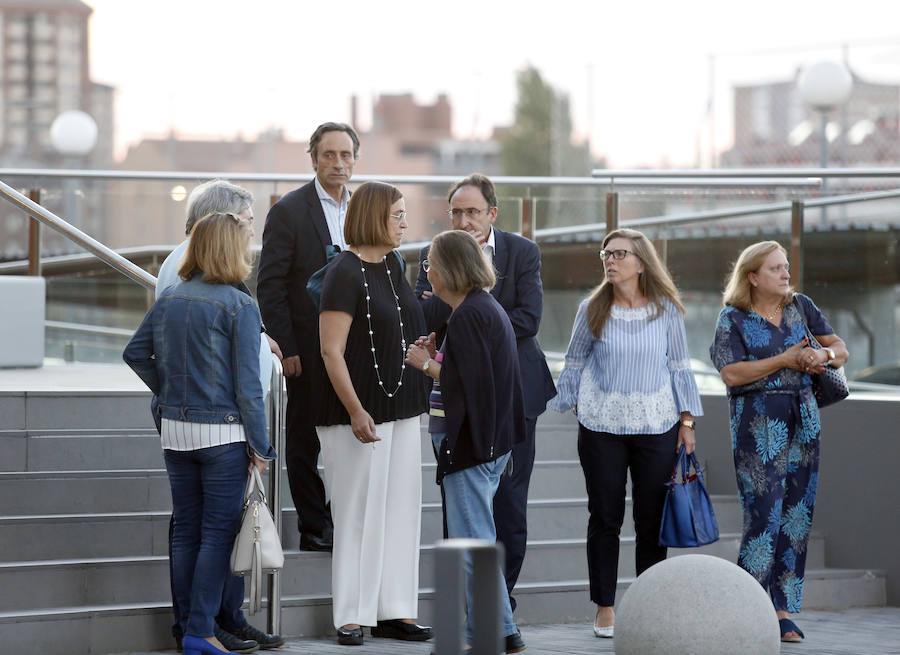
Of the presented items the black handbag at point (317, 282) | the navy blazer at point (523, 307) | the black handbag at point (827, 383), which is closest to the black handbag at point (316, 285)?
the black handbag at point (317, 282)

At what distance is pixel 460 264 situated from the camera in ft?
18.3

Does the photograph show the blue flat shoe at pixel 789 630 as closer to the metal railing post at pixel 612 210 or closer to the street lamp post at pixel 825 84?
the metal railing post at pixel 612 210

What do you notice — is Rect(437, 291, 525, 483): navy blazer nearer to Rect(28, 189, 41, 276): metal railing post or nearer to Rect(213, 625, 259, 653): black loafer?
Rect(213, 625, 259, 653): black loafer

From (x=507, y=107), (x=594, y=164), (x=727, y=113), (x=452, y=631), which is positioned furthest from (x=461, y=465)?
(x=507, y=107)

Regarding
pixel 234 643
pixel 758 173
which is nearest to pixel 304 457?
pixel 234 643

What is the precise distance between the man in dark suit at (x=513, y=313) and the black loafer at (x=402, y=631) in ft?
1.48

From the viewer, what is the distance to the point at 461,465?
5.57 m

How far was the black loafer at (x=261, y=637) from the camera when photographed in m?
5.89

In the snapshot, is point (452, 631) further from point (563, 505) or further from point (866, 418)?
point (866, 418)

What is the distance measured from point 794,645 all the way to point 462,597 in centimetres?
358

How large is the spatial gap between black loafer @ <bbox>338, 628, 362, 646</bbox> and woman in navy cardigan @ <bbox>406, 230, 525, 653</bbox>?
58 centimetres

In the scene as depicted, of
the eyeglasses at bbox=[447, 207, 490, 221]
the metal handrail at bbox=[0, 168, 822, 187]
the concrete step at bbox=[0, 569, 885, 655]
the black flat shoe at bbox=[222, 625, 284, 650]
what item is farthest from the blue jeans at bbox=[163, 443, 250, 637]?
the metal handrail at bbox=[0, 168, 822, 187]

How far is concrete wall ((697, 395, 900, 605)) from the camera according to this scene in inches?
308

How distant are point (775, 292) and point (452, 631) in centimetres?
386
